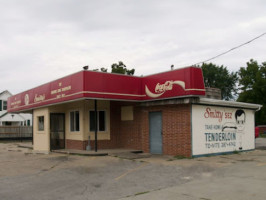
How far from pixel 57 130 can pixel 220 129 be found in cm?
1012

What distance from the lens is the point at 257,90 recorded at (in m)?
48.3

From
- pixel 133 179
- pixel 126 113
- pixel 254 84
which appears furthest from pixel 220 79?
pixel 133 179

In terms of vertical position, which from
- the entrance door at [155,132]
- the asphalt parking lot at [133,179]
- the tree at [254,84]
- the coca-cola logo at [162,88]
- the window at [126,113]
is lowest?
the asphalt parking lot at [133,179]

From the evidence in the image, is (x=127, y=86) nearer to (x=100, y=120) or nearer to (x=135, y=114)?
(x=135, y=114)

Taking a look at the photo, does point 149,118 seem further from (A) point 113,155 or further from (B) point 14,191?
(B) point 14,191

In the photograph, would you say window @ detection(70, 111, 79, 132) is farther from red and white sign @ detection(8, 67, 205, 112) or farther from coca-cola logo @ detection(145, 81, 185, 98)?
coca-cola logo @ detection(145, 81, 185, 98)

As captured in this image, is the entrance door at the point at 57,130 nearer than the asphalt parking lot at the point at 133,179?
No

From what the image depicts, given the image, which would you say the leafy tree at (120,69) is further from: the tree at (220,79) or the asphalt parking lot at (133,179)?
the asphalt parking lot at (133,179)

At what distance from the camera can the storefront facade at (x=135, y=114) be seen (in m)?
14.5

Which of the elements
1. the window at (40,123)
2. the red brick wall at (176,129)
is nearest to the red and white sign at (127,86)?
the red brick wall at (176,129)

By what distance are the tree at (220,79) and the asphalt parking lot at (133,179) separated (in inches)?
A: 2211

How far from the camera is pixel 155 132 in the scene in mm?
16125

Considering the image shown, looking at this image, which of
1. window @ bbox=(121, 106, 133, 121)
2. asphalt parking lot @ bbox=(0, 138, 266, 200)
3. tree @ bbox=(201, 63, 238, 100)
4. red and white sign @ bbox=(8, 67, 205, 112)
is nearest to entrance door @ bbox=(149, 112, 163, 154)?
red and white sign @ bbox=(8, 67, 205, 112)

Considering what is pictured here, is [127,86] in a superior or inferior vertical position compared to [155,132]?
superior
